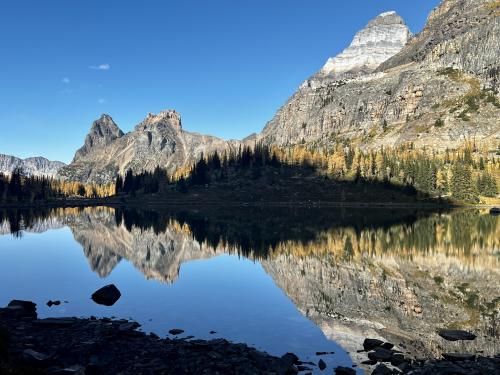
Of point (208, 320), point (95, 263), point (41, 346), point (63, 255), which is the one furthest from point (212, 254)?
point (41, 346)

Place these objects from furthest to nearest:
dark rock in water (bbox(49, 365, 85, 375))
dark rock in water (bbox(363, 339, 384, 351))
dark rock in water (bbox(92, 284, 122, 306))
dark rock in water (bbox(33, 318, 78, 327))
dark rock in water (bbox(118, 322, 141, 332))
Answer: dark rock in water (bbox(92, 284, 122, 306)) → dark rock in water (bbox(33, 318, 78, 327)) → dark rock in water (bbox(118, 322, 141, 332)) → dark rock in water (bbox(363, 339, 384, 351)) → dark rock in water (bbox(49, 365, 85, 375))

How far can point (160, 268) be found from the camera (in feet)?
206

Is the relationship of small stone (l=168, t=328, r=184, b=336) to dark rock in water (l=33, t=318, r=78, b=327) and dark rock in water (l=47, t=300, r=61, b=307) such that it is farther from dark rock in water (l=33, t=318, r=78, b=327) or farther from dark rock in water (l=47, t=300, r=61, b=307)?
dark rock in water (l=47, t=300, r=61, b=307)

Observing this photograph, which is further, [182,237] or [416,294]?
[182,237]

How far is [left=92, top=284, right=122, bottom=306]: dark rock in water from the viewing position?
40.9m

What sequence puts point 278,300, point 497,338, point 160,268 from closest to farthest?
1. point 497,338
2. point 278,300
3. point 160,268

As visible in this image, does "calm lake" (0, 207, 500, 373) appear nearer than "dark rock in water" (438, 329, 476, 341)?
No

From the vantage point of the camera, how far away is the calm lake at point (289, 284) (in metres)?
31.8

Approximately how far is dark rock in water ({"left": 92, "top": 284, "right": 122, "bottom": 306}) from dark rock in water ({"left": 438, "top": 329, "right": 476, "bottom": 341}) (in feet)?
95.2

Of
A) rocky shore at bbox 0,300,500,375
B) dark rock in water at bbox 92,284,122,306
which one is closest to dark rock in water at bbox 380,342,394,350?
rocky shore at bbox 0,300,500,375

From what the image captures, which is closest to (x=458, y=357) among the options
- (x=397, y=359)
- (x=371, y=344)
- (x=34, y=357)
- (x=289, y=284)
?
(x=397, y=359)

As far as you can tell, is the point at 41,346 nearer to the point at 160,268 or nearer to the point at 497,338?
the point at 497,338

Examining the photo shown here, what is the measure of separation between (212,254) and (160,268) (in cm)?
1342

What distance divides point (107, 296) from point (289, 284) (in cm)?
2057
